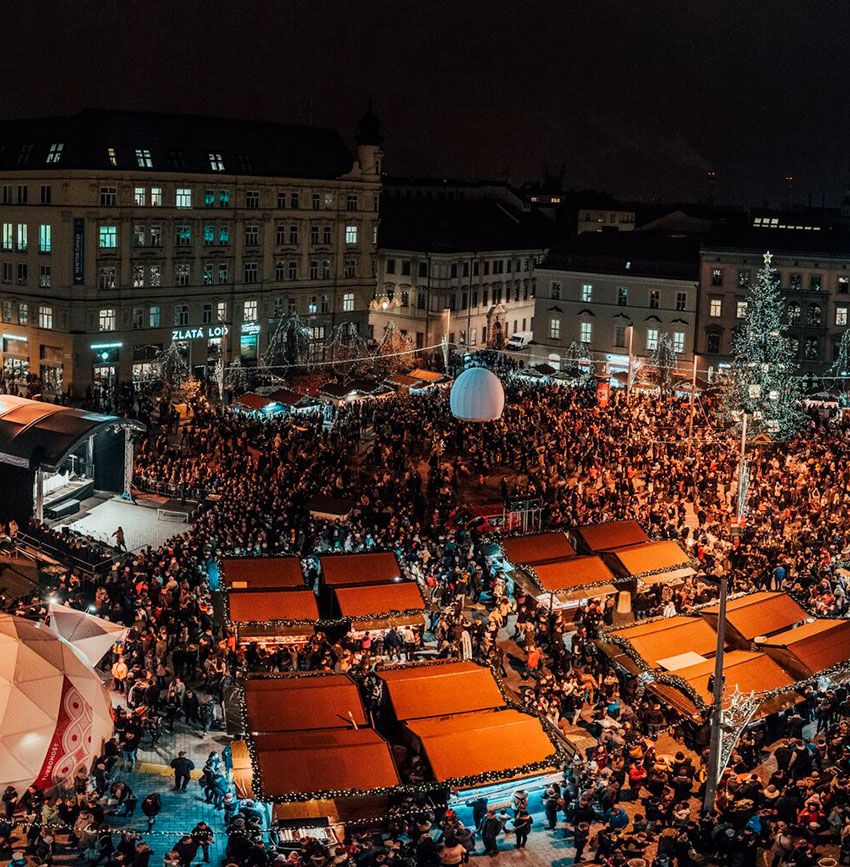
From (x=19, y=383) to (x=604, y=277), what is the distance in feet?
115

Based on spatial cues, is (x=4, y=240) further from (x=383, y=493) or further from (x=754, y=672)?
(x=754, y=672)

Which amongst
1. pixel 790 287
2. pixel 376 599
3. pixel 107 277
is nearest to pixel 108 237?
pixel 107 277

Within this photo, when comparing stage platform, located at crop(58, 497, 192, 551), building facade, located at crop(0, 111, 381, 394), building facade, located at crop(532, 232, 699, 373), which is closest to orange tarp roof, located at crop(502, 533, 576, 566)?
stage platform, located at crop(58, 497, 192, 551)

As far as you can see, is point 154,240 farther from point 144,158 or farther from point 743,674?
point 743,674

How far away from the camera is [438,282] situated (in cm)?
7881

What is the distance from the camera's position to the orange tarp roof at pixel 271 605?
2552 cm

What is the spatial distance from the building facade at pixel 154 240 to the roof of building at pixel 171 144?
0.28 ft

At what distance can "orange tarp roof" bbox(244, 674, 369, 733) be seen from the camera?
20391 millimetres

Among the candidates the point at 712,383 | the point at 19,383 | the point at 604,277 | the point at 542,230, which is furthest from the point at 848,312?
the point at 19,383

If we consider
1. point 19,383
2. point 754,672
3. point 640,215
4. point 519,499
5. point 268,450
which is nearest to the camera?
point 754,672

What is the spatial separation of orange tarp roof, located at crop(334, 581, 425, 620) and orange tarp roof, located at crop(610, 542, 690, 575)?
5887 mm

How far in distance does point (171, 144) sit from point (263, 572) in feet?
144

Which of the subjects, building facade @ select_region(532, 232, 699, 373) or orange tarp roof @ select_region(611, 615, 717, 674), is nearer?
orange tarp roof @ select_region(611, 615, 717, 674)

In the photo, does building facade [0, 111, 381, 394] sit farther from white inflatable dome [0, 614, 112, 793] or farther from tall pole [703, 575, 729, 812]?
tall pole [703, 575, 729, 812]
